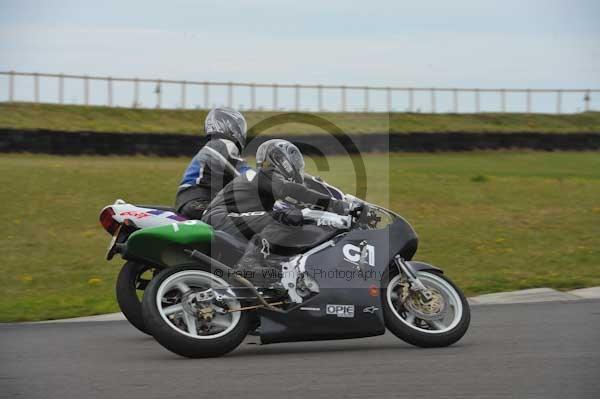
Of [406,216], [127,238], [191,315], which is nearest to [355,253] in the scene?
[191,315]

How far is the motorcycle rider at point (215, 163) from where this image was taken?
28.8ft

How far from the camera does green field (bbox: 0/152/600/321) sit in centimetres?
1173

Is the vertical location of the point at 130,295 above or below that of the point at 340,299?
below

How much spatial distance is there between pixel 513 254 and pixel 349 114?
25.1 meters

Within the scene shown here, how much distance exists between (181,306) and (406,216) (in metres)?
10.6

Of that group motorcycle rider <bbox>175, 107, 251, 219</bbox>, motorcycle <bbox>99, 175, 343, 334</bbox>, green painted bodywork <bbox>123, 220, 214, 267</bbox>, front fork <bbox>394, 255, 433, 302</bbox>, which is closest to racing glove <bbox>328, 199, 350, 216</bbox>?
motorcycle <bbox>99, 175, 343, 334</bbox>

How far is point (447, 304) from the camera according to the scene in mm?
7336

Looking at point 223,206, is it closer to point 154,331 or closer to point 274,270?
point 274,270

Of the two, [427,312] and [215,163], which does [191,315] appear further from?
[215,163]

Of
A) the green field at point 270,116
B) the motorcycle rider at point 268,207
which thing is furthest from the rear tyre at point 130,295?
the green field at point 270,116

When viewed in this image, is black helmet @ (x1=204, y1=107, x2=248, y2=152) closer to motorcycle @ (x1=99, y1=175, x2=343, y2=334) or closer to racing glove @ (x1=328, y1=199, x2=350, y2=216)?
motorcycle @ (x1=99, y1=175, x2=343, y2=334)

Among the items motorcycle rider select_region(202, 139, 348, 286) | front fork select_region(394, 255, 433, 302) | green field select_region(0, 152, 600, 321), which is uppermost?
motorcycle rider select_region(202, 139, 348, 286)

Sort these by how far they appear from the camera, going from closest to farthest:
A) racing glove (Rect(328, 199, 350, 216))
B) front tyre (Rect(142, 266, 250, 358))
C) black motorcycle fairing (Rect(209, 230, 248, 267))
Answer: front tyre (Rect(142, 266, 250, 358))
black motorcycle fairing (Rect(209, 230, 248, 267))
racing glove (Rect(328, 199, 350, 216))

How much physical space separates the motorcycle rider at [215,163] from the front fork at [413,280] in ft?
6.64
